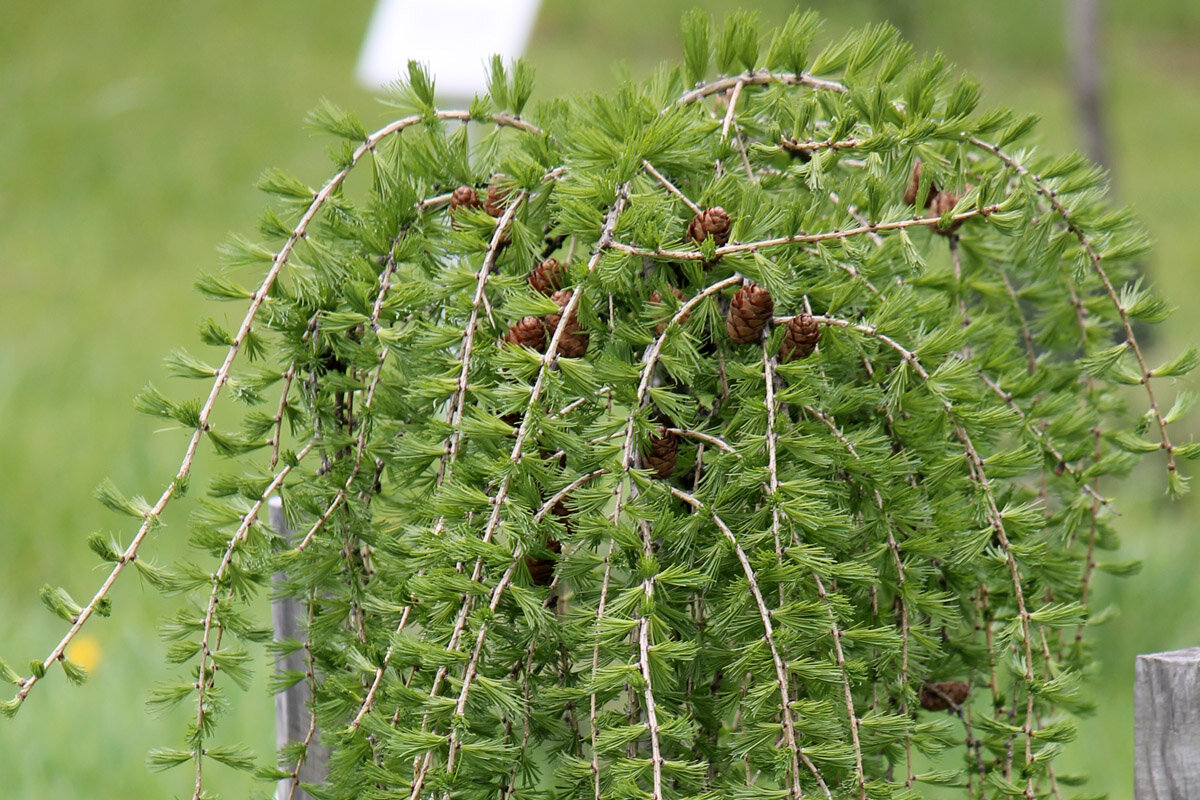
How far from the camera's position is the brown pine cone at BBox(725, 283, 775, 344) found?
2.43ft

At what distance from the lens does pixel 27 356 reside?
365cm

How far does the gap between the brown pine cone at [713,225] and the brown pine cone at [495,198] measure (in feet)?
0.45

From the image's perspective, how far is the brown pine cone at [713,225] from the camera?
2.49ft

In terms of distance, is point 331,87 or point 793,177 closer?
point 793,177

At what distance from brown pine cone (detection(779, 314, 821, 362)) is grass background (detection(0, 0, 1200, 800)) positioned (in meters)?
0.29

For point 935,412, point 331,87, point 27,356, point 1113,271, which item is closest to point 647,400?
point 935,412

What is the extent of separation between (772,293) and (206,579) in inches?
16.5

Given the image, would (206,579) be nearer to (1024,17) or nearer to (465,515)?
(465,515)

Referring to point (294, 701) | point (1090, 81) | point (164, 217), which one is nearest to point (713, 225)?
point (294, 701)

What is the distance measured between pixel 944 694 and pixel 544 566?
355mm

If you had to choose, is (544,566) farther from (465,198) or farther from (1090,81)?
(1090,81)

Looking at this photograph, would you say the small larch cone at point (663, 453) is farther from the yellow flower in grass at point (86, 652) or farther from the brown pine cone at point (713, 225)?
the yellow flower in grass at point (86, 652)

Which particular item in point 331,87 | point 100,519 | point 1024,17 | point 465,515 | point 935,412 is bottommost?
point 465,515

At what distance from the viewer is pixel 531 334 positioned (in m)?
0.77
